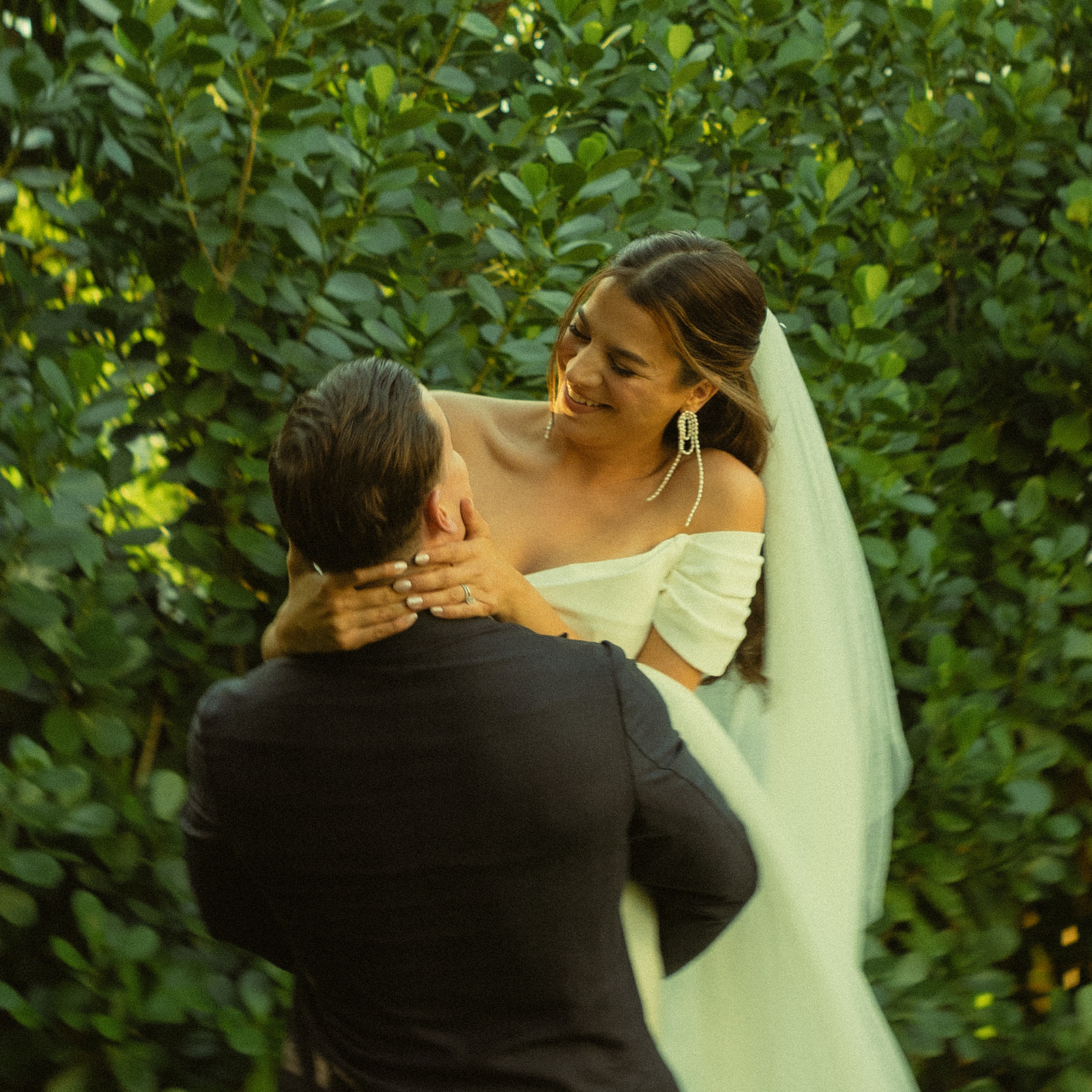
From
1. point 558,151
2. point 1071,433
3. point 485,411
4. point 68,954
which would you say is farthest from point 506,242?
point 1071,433

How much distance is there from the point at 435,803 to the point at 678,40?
1.89m

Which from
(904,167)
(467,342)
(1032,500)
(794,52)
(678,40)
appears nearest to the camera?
(467,342)

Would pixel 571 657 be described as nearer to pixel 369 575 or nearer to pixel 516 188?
pixel 369 575

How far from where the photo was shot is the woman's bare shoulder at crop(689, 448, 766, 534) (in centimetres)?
199

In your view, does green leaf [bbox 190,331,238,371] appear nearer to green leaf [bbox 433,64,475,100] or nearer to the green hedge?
the green hedge

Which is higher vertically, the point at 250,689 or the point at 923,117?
the point at 923,117

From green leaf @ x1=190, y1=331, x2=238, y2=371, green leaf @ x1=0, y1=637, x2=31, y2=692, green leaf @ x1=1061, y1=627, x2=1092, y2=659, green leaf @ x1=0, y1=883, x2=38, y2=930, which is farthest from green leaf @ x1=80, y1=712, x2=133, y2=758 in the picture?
green leaf @ x1=1061, y1=627, x2=1092, y2=659

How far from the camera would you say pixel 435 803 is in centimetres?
117

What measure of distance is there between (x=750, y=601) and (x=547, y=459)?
1.58ft

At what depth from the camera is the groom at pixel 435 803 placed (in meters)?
1.17

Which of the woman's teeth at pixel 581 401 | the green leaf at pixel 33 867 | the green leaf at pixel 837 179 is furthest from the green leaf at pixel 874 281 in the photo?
the green leaf at pixel 33 867

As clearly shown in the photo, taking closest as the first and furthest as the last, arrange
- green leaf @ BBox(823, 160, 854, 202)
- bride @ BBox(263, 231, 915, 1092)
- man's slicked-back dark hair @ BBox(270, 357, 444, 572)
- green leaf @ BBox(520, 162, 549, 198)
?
man's slicked-back dark hair @ BBox(270, 357, 444, 572) → bride @ BBox(263, 231, 915, 1092) → green leaf @ BBox(520, 162, 549, 198) → green leaf @ BBox(823, 160, 854, 202)

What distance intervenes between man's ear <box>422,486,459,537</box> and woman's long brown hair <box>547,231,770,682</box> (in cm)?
79

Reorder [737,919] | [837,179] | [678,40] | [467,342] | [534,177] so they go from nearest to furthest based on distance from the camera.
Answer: [737,919] → [534,177] → [467,342] → [678,40] → [837,179]
